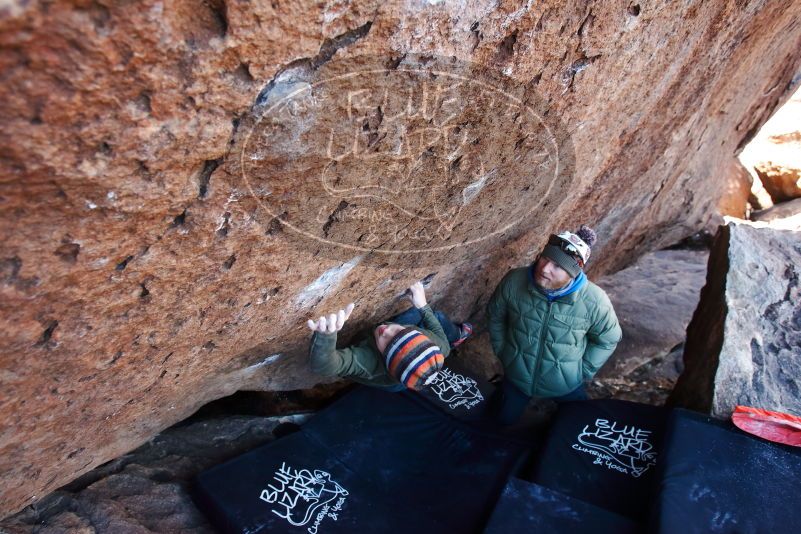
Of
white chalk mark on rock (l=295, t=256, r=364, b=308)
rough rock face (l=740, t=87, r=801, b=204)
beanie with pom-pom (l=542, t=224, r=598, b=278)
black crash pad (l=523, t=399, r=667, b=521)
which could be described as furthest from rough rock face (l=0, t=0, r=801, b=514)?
rough rock face (l=740, t=87, r=801, b=204)

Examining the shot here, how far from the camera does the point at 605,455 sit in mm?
3176

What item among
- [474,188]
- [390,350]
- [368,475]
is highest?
[474,188]

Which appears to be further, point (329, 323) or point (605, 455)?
point (605, 455)

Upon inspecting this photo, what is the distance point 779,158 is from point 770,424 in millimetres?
8207

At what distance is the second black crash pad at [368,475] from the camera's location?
2992 millimetres

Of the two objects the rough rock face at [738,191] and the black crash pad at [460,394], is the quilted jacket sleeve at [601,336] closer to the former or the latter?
the black crash pad at [460,394]

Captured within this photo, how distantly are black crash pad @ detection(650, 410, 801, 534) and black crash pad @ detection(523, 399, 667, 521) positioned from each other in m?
0.13

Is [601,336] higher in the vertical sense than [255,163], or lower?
lower

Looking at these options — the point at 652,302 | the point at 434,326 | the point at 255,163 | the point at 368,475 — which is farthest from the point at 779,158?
the point at 255,163

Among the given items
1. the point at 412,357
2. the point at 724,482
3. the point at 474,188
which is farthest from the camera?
the point at 412,357

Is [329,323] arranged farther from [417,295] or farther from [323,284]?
[417,295]

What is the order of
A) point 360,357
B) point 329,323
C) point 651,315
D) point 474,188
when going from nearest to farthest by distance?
point 474,188, point 329,323, point 360,357, point 651,315

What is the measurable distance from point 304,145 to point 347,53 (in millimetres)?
351

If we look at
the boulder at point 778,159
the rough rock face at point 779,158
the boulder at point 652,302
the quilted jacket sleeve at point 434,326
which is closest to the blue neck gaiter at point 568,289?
the quilted jacket sleeve at point 434,326
